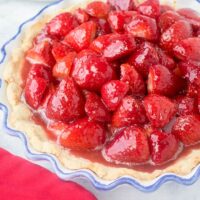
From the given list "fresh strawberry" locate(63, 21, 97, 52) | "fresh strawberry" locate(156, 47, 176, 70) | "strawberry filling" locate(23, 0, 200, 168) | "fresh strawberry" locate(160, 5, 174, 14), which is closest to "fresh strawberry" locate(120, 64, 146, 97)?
"strawberry filling" locate(23, 0, 200, 168)

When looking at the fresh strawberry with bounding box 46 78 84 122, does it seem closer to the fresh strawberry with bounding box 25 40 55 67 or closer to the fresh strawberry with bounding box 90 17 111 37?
the fresh strawberry with bounding box 25 40 55 67

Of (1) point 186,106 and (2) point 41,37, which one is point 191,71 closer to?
(1) point 186,106

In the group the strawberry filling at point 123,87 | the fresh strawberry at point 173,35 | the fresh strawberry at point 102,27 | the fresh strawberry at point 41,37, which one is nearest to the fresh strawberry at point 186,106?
the strawberry filling at point 123,87

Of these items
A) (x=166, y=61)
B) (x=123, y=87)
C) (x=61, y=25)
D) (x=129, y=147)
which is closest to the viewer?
(x=129, y=147)

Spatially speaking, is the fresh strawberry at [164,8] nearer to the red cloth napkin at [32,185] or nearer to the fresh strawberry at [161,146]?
the fresh strawberry at [161,146]

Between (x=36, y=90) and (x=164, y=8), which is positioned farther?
(x=164, y=8)

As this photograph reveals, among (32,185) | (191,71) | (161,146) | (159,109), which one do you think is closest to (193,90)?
(191,71)

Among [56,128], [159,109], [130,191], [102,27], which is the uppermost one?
[102,27]

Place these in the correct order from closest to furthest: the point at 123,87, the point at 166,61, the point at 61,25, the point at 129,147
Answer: the point at 129,147 < the point at 123,87 < the point at 166,61 < the point at 61,25

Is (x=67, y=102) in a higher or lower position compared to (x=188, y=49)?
lower
